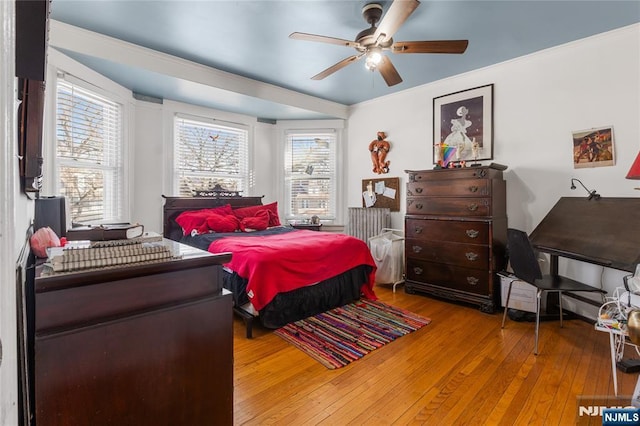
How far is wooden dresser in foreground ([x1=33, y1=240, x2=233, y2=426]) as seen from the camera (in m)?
0.85

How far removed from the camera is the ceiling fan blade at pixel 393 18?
6.02 ft

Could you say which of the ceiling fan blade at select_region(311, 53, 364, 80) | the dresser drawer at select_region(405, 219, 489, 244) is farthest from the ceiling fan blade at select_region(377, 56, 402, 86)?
the dresser drawer at select_region(405, 219, 489, 244)

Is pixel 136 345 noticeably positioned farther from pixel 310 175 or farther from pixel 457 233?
pixel 310 175

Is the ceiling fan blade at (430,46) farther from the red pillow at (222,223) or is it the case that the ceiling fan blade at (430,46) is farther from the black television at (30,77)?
the red pillow at (222,223)

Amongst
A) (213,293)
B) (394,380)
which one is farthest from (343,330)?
(213,293)

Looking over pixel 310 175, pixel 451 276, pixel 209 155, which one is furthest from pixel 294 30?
pixel 451 276

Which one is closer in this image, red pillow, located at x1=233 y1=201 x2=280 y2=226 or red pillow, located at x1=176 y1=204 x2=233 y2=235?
red pillow, located at x1=176 y1=204 x2=233 y2=235

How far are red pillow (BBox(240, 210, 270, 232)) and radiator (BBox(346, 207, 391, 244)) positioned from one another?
1376 millimetres

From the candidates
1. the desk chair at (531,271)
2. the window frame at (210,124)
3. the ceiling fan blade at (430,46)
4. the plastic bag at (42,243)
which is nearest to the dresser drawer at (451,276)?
the desk chair at (531,271)

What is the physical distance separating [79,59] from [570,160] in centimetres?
479

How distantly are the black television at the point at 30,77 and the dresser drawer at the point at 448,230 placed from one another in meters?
3.29

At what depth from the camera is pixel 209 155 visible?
4.52m

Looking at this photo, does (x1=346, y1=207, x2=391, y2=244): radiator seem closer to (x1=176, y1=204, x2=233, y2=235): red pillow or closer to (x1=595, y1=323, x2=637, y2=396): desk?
(x1=176, y1=204, x2=233, y2=235): red pillow

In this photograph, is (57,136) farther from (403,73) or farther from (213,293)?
(403,73)
